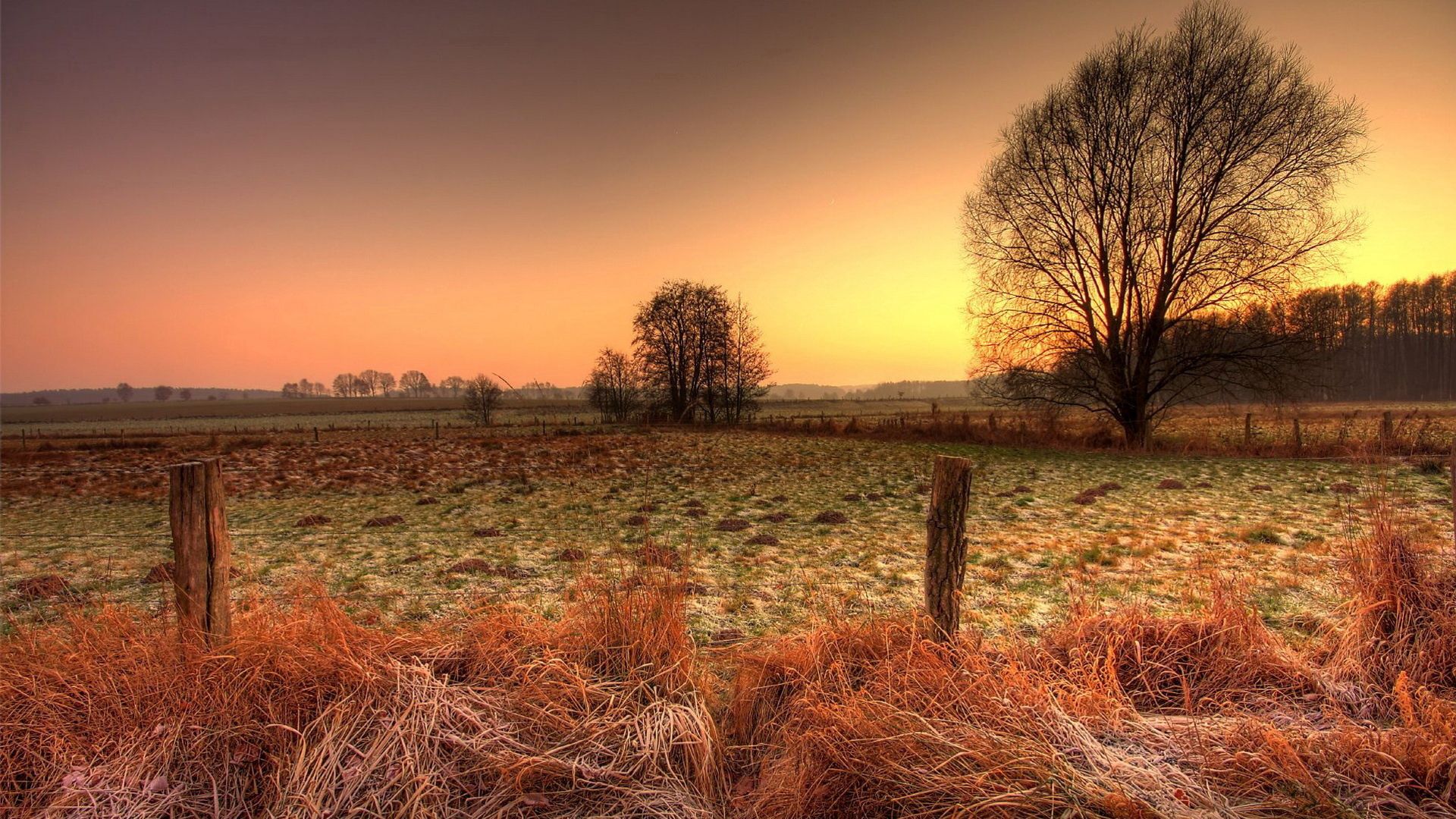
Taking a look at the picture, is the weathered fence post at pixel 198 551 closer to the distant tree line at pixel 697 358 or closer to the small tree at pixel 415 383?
the distant tree line at pixel 697 358

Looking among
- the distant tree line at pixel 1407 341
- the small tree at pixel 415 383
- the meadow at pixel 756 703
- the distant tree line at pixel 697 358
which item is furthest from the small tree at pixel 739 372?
the small tree at pixel 415 383

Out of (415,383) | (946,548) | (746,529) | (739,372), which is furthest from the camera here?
(415,383)

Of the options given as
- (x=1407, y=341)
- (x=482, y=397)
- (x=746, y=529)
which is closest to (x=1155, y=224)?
(x=746, y=529)

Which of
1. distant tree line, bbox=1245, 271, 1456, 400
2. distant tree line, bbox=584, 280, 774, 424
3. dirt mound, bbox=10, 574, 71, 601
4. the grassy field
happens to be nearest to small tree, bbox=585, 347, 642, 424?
distant tree line, bbox=584, 280, 774, 424

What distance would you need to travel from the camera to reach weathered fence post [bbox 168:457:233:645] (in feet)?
10.9

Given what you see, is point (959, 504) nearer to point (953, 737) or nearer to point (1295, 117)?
point (953, 737)

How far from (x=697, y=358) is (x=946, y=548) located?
39.1m

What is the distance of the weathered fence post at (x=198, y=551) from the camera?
331cm

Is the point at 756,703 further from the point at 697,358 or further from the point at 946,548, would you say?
the point at 697,358

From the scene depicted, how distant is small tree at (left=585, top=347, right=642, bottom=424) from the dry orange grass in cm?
4225

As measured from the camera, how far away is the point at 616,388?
4812 cm

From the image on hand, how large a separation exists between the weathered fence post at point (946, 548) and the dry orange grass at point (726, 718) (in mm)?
176

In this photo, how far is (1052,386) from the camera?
1950cm

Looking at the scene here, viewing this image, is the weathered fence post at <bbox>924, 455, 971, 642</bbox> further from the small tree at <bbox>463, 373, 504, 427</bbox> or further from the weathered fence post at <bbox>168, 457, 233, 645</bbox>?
the small tree at <bbox>463, 373, 504, 427</bbox>
